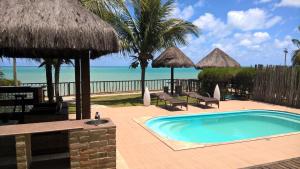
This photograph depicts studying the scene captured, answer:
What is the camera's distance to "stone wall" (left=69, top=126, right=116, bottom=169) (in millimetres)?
3867

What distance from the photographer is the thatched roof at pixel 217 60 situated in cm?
1596

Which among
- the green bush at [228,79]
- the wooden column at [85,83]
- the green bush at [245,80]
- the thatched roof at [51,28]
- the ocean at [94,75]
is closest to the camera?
the thatched roof at [51,28]

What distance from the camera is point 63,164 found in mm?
4531

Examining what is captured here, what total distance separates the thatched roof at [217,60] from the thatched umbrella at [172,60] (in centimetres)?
188

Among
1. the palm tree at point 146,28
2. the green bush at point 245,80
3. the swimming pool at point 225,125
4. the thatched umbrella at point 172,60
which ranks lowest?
the swimming pool at point 225,125

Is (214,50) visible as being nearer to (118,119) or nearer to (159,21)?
(159,21)

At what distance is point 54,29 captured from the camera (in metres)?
4.55

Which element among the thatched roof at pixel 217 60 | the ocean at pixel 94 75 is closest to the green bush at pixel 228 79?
the thatched roof at pixel 217 60

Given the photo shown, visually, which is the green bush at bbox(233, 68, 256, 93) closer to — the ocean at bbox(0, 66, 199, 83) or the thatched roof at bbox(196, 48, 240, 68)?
the thatched roof at bbox(196, 48, 240, 68)

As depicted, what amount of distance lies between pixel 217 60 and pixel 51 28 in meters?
13.1

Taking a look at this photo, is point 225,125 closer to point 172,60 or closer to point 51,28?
point 172,60

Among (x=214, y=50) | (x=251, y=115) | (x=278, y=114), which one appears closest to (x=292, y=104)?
(x=278, y=114)

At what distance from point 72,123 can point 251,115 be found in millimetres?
8833

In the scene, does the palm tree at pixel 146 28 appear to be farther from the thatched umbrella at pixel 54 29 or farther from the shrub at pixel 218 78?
the thatched umbrella at pixel 54 29
